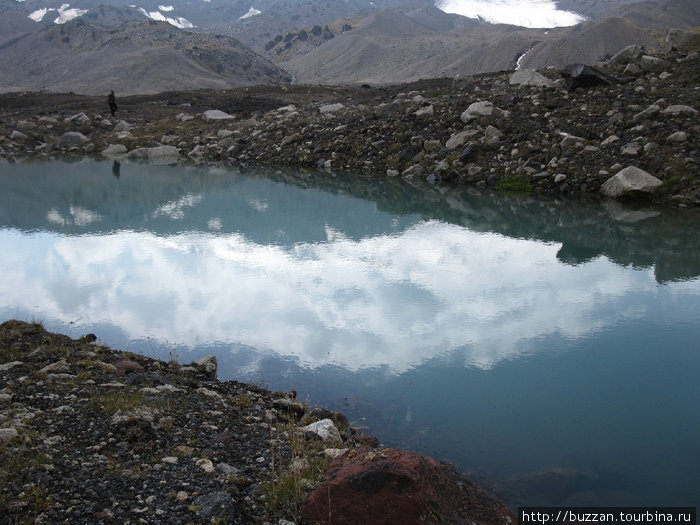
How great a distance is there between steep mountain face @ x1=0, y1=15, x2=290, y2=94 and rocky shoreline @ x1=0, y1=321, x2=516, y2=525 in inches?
3072

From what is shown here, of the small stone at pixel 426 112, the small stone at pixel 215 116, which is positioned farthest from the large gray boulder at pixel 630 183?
the small stone at pixel 215 116

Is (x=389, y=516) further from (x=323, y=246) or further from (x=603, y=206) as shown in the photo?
(x=603, y=206)

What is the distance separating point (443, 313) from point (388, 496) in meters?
5.33

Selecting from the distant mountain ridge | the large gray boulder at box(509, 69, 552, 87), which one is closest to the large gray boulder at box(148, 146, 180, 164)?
the large gray boulder at box(509, 69, 552, 87)

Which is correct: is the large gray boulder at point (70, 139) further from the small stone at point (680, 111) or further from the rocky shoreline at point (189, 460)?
the rocky shoreline at point (189, 460)

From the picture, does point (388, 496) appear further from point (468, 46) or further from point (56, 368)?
point (468, 46)

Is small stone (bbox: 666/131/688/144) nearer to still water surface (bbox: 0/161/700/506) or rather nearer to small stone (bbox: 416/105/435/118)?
still water surface (bbox: 0/161/700/506)

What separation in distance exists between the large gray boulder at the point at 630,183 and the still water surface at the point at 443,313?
0.97 meters

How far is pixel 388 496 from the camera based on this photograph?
11.8ft

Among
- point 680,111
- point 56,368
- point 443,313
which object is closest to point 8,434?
point 56,368

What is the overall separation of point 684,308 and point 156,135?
98.7 ft

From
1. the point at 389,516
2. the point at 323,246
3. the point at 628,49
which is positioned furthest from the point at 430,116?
the point at 389,516

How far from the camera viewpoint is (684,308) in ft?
29.6

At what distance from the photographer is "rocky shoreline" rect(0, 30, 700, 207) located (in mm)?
16844
